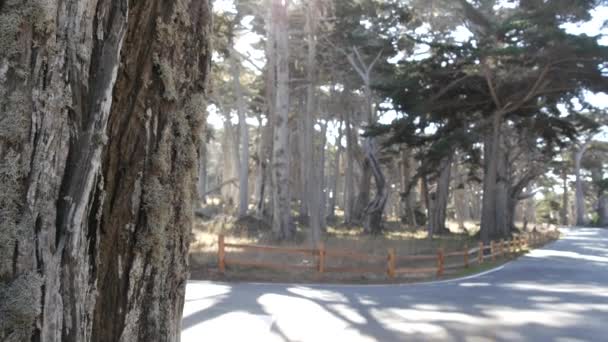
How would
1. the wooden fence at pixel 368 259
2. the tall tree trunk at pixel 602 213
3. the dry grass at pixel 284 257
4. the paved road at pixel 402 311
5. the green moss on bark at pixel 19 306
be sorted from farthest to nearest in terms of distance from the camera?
the tall tree trunk at pixel 602 213 < the dry grass at pixel 284 257 < the wooden fence at pixel 368 259 < the paved road at pixel 402 311 < the green moss on bark at pixel 19 306

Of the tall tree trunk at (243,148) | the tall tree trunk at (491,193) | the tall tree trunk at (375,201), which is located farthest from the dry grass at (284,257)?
the tall tree trunk at (243,148)

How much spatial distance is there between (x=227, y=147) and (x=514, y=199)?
89.7 ft

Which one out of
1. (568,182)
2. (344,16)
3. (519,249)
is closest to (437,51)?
(344,16)

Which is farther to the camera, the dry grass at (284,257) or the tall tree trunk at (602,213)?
the tall tree trunk at (602,213)

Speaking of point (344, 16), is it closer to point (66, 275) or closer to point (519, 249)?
point (519, 249)

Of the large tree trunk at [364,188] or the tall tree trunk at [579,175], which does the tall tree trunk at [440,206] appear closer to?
the large tree trunk at [364,188]

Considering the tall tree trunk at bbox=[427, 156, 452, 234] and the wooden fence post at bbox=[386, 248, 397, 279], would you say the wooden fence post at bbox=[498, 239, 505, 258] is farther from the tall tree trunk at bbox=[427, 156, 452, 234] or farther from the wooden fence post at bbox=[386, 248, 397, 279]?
the tall tree trunk at bbox=[427, 156, 452, 234]

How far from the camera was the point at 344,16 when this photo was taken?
102 feet

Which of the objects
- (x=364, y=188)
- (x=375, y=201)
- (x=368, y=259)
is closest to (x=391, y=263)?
(x=368, y=259)

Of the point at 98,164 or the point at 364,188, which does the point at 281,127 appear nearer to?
the point at 364,188

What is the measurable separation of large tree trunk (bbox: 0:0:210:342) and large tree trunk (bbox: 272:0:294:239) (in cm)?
2074

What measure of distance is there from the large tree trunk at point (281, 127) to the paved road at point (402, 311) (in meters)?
9.96

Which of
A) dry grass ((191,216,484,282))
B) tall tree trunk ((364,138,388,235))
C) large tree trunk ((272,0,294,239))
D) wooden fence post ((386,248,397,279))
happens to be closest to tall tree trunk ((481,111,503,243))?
dry grass ((191,216,484,282))

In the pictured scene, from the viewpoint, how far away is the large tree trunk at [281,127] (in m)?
23.8
